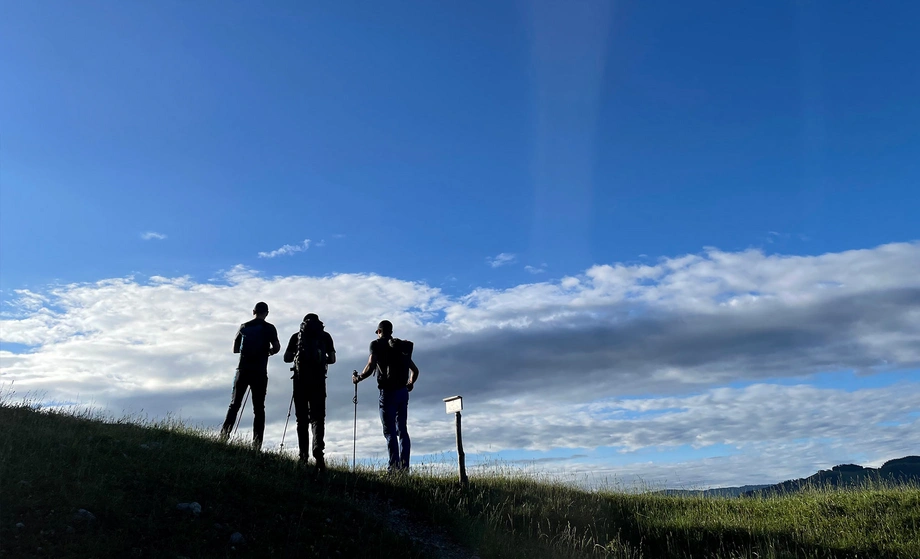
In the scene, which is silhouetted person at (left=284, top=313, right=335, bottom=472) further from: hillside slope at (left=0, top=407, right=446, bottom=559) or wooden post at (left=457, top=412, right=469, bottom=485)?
wooden post at (left=457, top=412, right=469, bottom=485)

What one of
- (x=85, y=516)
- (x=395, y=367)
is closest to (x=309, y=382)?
(x=395, y=367)

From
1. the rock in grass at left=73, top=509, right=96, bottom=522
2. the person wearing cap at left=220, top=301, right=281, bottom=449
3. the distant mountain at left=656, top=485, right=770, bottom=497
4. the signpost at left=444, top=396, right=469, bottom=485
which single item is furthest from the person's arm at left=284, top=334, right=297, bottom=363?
the distant mountain at left=656, top=485, right=770, bottom=497

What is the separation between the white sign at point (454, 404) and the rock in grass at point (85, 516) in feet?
21.9

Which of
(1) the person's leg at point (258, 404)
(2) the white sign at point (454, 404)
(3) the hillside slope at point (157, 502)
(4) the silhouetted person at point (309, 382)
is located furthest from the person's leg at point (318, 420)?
(2) the white sign at point (454, 404)

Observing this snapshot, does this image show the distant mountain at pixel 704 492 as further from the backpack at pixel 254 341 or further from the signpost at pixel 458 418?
the backpack at pixel 254 341

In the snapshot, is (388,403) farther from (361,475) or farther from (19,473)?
(19,473)

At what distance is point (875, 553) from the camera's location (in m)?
11.1

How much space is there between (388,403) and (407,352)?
106 cm

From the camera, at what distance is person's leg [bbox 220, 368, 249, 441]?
1203cm

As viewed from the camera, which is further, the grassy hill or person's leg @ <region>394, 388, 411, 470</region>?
person's leg @ <region>394, 388, 411, 470</region>

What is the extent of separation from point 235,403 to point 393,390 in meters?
2.96

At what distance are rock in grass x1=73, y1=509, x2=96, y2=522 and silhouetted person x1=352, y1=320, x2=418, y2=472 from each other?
601 cm

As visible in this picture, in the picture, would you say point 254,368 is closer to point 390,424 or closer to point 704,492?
point 390,424

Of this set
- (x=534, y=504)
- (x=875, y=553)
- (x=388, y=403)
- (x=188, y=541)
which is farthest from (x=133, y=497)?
(x=875, y=553)
